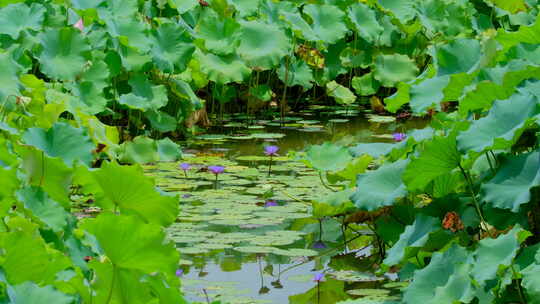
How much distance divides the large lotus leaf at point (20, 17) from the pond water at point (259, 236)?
2.47 feet

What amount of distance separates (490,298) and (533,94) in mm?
514

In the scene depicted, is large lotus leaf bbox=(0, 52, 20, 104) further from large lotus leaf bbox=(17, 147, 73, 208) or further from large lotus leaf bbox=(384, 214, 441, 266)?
large lotus leaf bbox=(384, 214, 441, 266)

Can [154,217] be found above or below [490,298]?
above

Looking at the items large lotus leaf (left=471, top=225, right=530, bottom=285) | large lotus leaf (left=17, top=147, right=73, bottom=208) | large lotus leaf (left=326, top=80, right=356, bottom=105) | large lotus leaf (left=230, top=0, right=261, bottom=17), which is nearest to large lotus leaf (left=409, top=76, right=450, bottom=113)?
large lotus leaf (left=471, top=225, right=530, bottom=285)

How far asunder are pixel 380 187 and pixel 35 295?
1375 mm

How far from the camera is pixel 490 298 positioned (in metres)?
2.24

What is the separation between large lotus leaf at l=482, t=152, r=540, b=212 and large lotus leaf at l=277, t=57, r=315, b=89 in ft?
11.3

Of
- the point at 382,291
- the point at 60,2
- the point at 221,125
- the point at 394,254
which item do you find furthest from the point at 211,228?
the point at 221,125

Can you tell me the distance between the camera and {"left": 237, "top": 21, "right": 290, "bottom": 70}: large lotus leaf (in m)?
5.42

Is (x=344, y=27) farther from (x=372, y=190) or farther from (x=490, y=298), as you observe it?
(x=490, y=298)

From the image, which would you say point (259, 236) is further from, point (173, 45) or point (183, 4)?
point (183, 4)

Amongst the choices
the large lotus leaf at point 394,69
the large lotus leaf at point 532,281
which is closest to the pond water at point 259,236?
the large lotus leaf at point 532,281

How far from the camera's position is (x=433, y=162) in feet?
8.39

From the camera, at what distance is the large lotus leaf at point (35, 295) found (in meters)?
1.60
